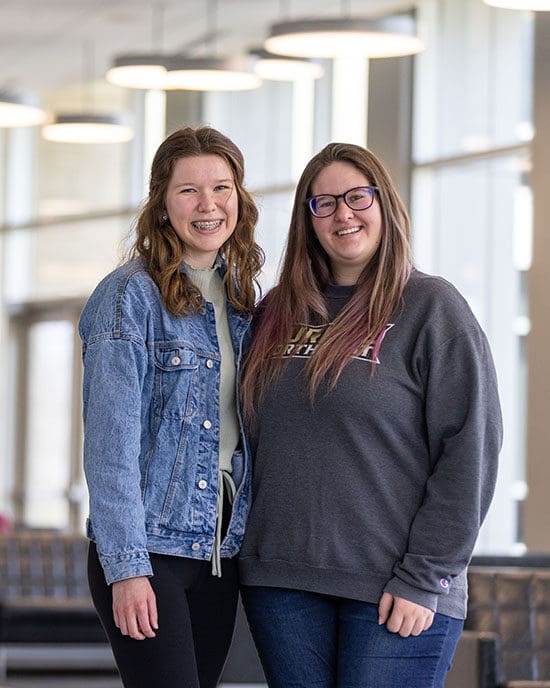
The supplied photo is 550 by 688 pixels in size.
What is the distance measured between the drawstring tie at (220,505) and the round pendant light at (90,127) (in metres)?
7.72

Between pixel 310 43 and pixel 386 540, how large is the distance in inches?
184

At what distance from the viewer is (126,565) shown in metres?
2.75

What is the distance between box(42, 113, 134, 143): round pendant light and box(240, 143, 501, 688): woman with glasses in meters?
7.63

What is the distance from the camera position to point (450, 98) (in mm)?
10164

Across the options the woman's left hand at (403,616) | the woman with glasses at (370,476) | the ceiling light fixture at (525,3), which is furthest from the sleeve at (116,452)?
→ the ceiling light fixture at (525,3)

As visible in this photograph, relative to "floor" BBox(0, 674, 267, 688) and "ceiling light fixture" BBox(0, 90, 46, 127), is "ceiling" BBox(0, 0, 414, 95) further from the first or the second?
"floor" BBox(0, 674, 267, 688)

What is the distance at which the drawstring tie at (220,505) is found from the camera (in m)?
2.89

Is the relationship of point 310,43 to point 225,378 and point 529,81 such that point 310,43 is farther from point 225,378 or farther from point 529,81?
point 225,378

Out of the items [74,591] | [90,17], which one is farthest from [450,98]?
[74,591]

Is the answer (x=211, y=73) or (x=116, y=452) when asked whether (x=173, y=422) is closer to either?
(x=116, y=452)

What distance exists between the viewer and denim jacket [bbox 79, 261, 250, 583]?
9.14 feet

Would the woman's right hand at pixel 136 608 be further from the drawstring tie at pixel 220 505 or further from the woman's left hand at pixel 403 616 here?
the woman's left hand at pixel 403 616

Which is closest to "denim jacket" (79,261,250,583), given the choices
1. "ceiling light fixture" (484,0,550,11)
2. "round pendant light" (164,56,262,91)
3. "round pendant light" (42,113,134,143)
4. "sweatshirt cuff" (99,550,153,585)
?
"sweatshirt cuff" (99,550,153,585)

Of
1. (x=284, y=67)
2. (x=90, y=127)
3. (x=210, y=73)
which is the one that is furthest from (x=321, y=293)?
(x=90, y=127)
